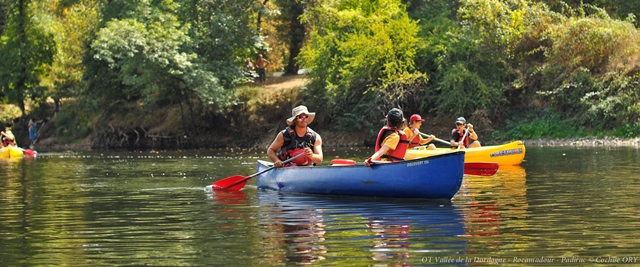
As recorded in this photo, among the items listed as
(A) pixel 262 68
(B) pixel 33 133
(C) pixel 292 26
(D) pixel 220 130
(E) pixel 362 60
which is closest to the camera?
(E) pixel 362 60

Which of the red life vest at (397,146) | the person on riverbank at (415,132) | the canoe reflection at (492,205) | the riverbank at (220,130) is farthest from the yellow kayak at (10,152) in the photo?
the red life vest at (397,146)

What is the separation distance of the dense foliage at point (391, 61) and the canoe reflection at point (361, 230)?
22856 mm

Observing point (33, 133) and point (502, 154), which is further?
point (33, 133)

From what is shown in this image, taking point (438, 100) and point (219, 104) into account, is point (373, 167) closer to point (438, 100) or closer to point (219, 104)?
point (438, 100)

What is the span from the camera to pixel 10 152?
36719mm

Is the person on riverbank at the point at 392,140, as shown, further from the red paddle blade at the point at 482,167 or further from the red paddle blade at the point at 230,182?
the red paddle blade at the point at 230,182

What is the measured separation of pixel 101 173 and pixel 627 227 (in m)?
15.4

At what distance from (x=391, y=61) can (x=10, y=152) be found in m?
14.6

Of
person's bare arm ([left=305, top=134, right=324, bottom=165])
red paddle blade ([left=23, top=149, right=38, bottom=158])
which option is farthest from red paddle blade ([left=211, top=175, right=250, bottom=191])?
red paddle blade ([left=23, top=149, right=38, bottom=158])

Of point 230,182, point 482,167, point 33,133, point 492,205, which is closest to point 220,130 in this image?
point 33,133

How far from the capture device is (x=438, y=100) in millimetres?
38562

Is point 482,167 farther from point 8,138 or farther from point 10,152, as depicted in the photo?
point 8,138

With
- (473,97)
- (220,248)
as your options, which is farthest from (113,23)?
(220,248)

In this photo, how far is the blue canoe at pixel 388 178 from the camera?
547 inches
